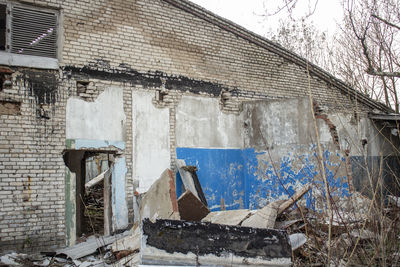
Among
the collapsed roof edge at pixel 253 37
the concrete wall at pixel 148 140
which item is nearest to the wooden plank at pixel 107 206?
the concrete wall at pixel 148 140

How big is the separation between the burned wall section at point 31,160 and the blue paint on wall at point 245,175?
2983 mm

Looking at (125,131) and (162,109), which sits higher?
(162,109)

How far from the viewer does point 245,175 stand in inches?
388

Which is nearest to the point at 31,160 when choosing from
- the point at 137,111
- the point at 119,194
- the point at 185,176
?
the point at 119,194

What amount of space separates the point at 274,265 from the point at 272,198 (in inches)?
236

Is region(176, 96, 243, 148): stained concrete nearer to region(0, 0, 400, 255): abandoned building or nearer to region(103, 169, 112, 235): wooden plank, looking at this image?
region(0, 0, 400, 255): abandoned building

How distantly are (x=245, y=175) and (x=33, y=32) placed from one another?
5.96 meters

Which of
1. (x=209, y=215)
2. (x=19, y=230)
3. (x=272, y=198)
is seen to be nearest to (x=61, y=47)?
(x=19, y=230)

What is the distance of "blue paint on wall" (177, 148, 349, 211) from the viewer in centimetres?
920

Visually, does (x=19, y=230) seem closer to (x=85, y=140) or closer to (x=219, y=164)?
(x=85, y=140)

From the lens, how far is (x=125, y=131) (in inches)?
323

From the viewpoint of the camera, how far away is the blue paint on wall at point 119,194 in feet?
26.1

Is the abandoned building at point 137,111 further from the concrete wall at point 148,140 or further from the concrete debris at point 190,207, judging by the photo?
the concrete debris at point 190,207

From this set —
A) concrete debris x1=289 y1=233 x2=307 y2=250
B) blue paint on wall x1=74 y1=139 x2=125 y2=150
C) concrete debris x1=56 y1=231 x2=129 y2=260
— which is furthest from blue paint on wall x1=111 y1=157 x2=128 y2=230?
concrete debris x1=289 y1=233 x2=307 y2=250
